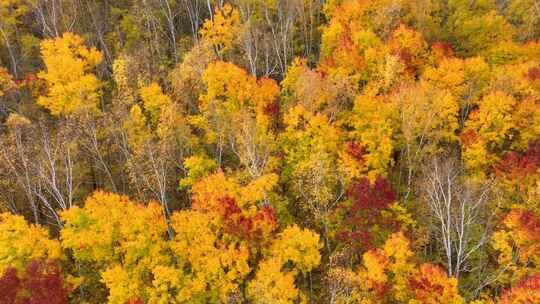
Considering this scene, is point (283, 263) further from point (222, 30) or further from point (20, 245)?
point (222, 30)

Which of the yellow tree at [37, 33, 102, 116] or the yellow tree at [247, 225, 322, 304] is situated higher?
the yellow tree at [37, 33, 102, 116]

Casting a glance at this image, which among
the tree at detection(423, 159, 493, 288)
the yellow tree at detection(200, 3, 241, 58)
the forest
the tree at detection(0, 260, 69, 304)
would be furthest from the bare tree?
the tree at detection(0, 260, 69, 304)

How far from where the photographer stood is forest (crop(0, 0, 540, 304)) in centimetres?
2838

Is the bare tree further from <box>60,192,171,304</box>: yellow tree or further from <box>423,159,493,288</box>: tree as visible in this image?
<box>60,192,171,304</box>: yellow tree

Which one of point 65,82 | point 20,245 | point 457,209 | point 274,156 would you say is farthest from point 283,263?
point 65,82

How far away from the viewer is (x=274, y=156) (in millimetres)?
36250

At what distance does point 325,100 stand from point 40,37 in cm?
3040

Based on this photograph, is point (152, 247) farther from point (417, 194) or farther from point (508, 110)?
point (508, 110)

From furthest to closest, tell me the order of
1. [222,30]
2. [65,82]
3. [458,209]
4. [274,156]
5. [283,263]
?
[222,30] → [65,82] → [274,156] → [283,263] → [458,209]

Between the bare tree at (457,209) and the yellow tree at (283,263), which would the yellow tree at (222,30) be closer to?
the yellow tree at (283,263)

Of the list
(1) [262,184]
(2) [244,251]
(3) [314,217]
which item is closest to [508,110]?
(3) [314,217]

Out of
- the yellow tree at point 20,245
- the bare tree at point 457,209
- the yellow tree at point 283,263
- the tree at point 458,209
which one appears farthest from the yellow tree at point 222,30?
the yellow tree at point 20,245

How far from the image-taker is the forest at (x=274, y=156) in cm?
2838

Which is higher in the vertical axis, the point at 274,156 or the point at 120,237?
the point at 274,156
